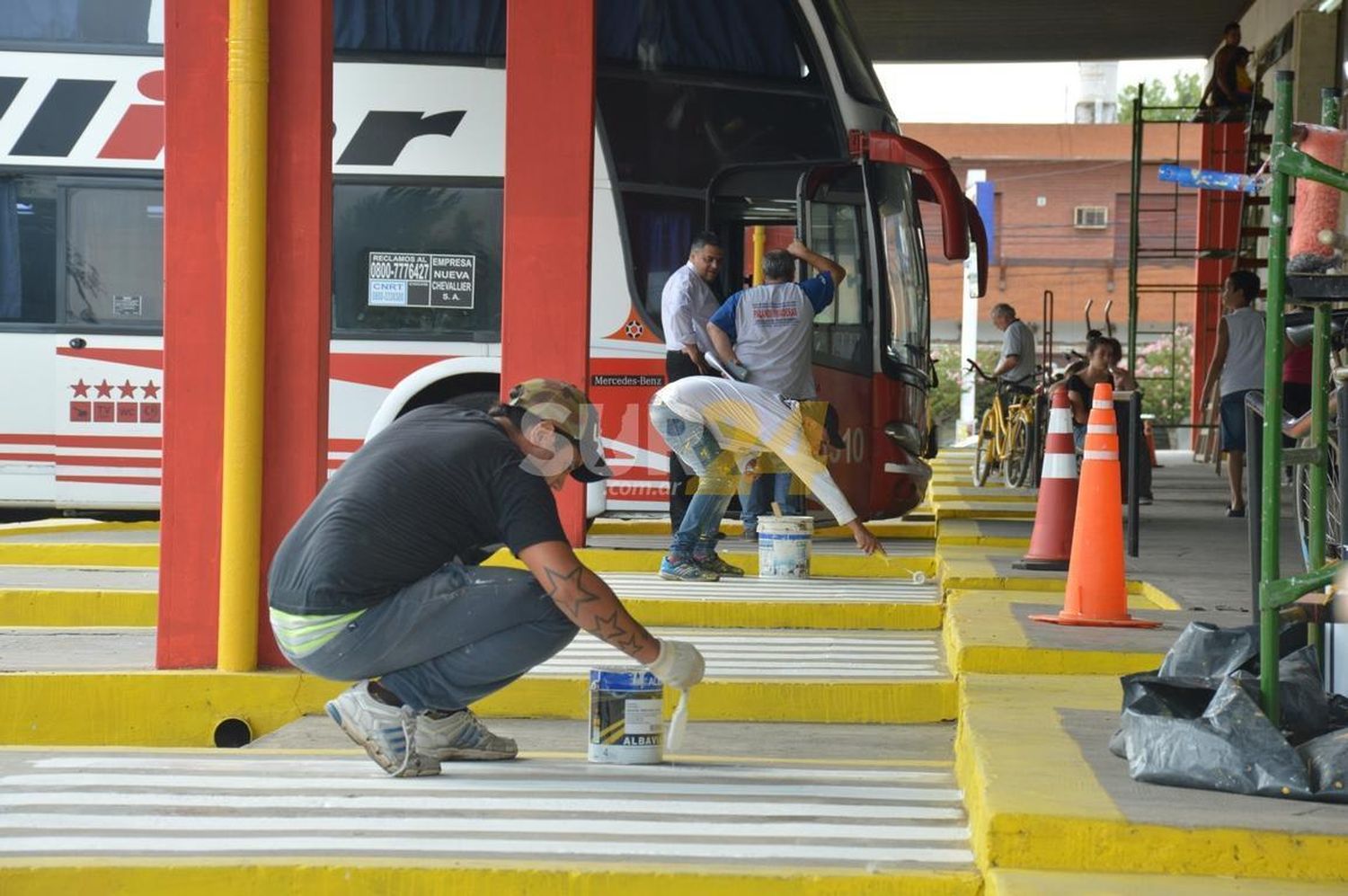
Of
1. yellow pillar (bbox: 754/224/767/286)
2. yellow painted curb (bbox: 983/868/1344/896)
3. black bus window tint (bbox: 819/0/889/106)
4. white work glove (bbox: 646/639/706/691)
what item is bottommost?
yellow painted curb (bbox: 983/868/1344/896)

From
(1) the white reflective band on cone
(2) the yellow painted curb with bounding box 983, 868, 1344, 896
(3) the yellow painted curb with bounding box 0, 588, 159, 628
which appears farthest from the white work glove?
(3) the yellow painted curb with bounding box 0, 588, 159, 628

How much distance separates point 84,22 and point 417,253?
323 centimetres

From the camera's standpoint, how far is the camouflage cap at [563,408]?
536 centimetres

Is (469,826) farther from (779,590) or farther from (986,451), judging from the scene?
(986,451)

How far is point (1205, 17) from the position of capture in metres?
25.8

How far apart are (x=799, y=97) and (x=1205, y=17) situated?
579 inches

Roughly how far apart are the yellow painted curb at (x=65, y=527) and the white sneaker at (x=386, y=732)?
8387mm

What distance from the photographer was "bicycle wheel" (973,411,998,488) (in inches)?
773

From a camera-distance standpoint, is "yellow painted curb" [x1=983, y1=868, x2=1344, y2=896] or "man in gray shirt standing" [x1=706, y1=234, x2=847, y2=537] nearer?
"yellow painted curb" [x1=983, y1=868, x2=1344, y2=896]

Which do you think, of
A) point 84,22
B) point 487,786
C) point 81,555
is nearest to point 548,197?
point 81,555

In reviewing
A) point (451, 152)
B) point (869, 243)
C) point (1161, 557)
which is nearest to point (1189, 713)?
point (1161, 557)

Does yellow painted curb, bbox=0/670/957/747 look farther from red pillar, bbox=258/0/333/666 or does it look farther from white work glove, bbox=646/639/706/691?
white work glove, bbox=646/639/706/691

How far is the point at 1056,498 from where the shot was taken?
984cm

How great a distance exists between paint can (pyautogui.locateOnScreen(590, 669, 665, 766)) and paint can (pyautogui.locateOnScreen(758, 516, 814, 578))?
4984 mm
